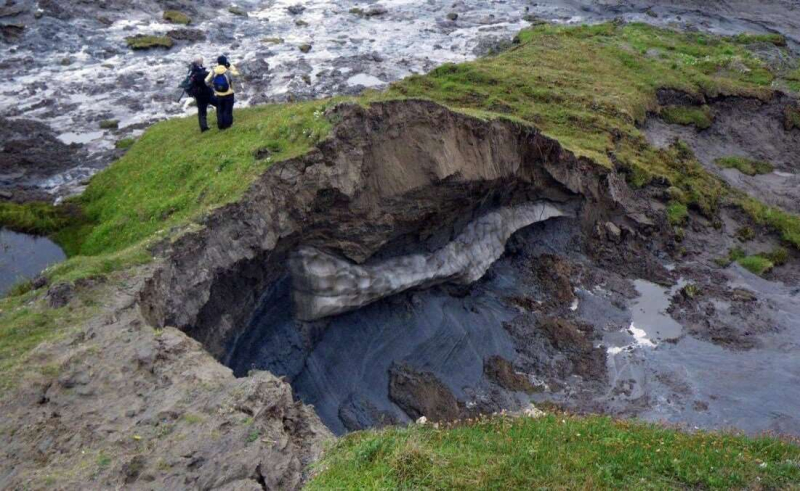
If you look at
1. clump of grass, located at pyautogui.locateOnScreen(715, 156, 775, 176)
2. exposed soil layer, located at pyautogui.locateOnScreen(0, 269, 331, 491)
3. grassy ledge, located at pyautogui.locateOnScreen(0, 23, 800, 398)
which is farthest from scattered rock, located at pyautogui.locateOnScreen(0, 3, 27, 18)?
clump of grass, located at pyautogui.locateOnScreen(715, 156, 775, 176)

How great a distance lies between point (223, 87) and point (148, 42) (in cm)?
2001

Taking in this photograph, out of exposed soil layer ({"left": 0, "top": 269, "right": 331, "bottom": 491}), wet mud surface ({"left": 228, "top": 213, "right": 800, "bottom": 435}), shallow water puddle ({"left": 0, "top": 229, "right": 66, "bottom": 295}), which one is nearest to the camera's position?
exposed soil layer ({"left": 0, "top": 269, "right": 331, "bottom": 491})

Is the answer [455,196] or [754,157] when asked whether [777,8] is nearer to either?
[754,157]

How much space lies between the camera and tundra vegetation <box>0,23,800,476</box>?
892 centimetres

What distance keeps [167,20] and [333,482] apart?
1409 inches

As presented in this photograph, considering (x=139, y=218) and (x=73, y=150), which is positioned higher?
(x=139, y=218)

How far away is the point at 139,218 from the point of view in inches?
616

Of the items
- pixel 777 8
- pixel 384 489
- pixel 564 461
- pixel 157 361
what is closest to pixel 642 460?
pixel 564 461

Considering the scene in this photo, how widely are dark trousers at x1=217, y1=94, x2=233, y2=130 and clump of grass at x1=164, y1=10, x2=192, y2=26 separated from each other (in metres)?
22.5

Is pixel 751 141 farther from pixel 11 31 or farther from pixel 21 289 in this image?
pixel 11 31

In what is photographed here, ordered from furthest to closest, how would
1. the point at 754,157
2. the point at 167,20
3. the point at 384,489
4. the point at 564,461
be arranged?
→ the point at 167,20, the point at 754,157, the point at 564,461, the point at 384,489

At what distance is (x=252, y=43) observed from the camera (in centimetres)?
3641

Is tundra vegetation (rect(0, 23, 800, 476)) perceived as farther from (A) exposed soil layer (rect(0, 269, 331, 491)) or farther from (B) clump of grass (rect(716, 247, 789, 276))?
(A) exposed soil layer (rect(0, 269, 331, 491))

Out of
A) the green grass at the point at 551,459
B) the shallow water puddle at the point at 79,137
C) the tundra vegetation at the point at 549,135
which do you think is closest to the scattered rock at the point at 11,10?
the tundra vegetation at the point at 549,135
